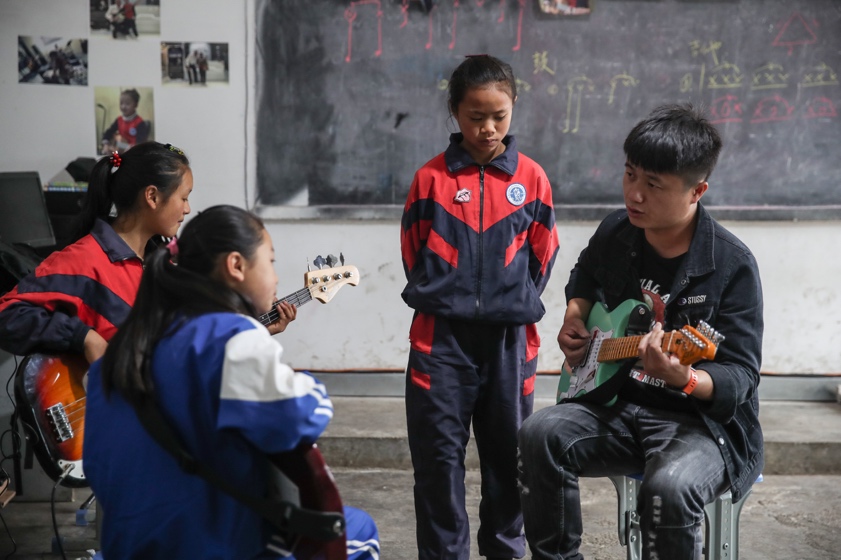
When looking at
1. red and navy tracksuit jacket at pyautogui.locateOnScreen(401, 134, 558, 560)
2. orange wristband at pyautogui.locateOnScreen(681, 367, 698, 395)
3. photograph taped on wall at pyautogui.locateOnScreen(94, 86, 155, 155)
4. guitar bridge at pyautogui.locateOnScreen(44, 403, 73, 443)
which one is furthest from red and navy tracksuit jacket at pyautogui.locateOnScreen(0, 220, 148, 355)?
photograph taped on wall at pyautogui.locateOnScreen(94, 86, 155, 155)

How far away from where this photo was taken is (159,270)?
175 cm

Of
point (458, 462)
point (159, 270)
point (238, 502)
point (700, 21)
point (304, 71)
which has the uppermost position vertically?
point (700, 21)

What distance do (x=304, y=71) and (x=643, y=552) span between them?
3.06m

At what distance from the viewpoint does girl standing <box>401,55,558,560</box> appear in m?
2.79

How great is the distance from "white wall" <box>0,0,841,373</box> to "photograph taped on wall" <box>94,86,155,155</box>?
0.13 ft

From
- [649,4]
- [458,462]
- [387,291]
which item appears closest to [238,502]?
[458,462]

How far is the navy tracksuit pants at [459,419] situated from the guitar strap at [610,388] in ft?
1.09

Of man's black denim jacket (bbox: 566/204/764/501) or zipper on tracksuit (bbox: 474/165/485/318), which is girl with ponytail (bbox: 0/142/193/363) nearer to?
zipper on tracksuit (bbox: 474/165/485/318)

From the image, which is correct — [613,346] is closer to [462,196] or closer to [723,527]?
[723,527]

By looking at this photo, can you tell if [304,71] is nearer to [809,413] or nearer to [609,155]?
[609,155]

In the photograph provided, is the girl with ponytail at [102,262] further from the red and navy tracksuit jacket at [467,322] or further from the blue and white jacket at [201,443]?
the blue and white jacket at [201,443]

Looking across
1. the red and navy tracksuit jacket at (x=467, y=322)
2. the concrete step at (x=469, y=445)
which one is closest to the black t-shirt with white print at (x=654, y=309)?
the red and navy tracksuit jacket at (x=467, y=322)

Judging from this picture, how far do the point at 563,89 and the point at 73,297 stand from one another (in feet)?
9.09

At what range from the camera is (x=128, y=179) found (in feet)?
9.09
